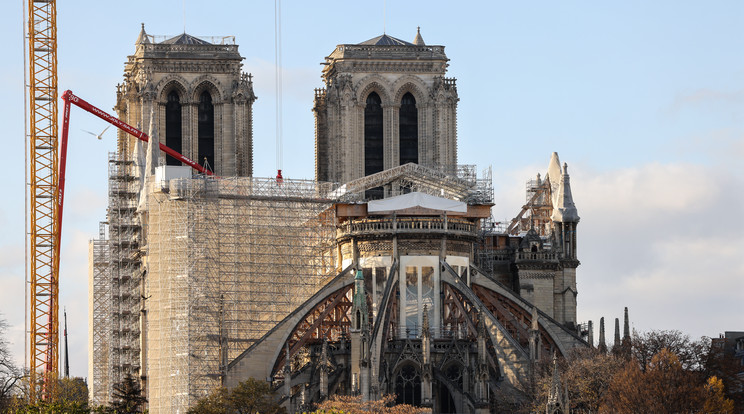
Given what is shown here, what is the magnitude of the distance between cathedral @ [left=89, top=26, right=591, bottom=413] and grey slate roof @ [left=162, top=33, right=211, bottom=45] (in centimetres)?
17

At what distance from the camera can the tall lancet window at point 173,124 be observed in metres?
138

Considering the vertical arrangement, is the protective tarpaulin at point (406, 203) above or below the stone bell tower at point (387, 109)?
below

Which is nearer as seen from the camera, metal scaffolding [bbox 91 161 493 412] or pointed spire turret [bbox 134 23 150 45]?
metal scaffolding [bbox 91 161 493 412]

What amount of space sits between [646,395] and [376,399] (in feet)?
48.1

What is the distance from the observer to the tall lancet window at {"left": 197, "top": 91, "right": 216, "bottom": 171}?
13900 cm

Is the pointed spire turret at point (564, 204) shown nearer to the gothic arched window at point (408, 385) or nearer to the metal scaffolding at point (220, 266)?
the metal scaffolding at point (220, 266)

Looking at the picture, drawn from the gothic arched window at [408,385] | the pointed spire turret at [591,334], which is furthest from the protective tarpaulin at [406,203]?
the pointed spire turret at [591,334]

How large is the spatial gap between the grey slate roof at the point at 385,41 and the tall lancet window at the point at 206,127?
422 inches

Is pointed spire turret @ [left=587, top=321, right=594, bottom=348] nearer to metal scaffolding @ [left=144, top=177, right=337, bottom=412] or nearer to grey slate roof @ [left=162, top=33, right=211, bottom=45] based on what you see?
metal scaffolding @ [left=144, top=177, right=337, bottom=412]

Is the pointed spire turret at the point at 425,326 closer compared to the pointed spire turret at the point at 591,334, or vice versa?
the pointed spire turret at the point at 425,326

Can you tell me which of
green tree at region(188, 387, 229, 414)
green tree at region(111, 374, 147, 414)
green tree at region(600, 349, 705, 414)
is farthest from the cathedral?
green tree at region(600, 349, 705, 414)

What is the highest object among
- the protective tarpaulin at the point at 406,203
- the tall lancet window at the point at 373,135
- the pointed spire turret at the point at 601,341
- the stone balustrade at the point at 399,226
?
the tall lancet window at the point at 373,135

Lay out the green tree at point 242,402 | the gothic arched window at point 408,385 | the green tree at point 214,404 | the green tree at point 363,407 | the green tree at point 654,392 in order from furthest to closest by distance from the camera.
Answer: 1. the gothic arched window at point 408,385
2. the green tree at point 242,402
3. the green tree at point 214,404
4. the green tree at point 363,407
5. the green tree at point 654,392

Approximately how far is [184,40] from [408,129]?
1569cm
